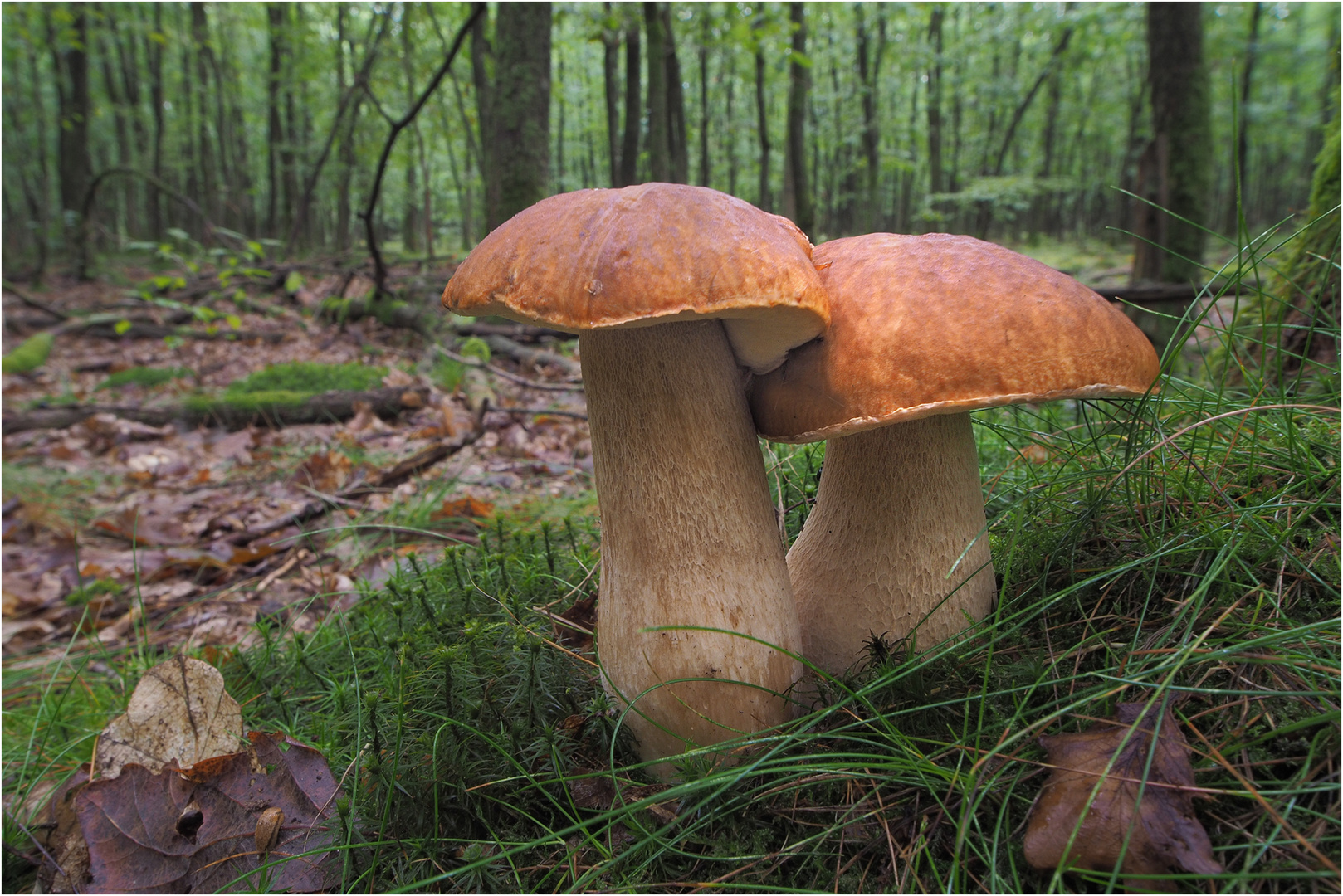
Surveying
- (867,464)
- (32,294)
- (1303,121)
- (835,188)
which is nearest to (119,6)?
(32,294)

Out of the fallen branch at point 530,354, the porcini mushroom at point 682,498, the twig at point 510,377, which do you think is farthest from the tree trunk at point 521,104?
the porcini mushroom at point 682,498

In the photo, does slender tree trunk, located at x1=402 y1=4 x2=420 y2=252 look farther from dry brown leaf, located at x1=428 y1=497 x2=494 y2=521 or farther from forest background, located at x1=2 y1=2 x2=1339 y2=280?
dry brown leaf, located at x1=428 y1=497 x2=494 y2=521

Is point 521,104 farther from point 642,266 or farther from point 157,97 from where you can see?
point 157,97

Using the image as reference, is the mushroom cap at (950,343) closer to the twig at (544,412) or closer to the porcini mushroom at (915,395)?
the porcini mushroom at (915,395)

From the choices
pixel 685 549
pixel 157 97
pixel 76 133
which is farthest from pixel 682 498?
pixel 157 97

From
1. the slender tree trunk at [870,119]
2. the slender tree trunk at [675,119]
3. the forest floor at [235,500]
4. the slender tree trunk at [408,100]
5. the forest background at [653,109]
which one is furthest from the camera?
the slender tree trunk at [870,119]

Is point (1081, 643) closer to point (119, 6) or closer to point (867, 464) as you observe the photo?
point (867, 464)

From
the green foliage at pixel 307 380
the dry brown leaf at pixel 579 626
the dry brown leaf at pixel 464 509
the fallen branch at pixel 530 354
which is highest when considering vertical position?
the fallen branch at pixel 530 354
